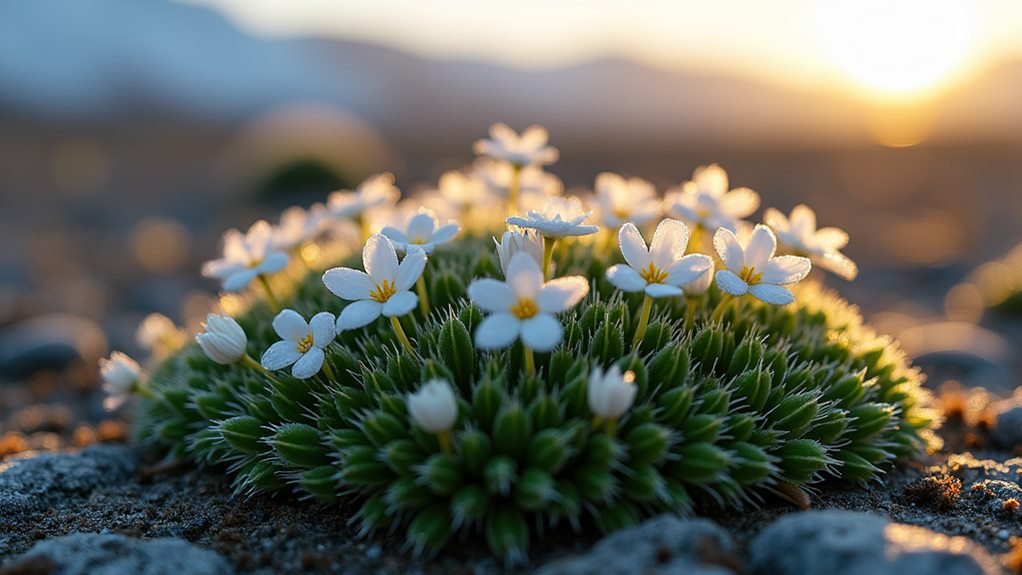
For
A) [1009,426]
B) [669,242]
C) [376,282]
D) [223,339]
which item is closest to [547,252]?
[669,242]

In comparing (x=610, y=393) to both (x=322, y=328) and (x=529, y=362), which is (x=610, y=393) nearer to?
(x=529, y=362)

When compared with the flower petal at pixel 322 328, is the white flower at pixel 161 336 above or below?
below

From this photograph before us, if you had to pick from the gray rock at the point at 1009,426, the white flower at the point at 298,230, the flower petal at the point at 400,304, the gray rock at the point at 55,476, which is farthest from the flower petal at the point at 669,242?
the gray rock at the point at 55,476

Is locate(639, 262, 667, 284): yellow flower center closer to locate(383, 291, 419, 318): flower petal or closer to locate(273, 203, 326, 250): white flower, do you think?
locate(383, 291, 419, 318): flower petal

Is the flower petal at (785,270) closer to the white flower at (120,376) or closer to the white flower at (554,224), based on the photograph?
the white flower at (554,224)

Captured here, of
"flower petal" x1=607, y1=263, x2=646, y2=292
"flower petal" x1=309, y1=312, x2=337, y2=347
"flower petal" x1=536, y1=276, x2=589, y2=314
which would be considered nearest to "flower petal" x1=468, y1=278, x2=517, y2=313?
"flower petal" x1=536, y1=276, x2=589, y2=314

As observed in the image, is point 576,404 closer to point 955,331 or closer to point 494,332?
point 494,332
